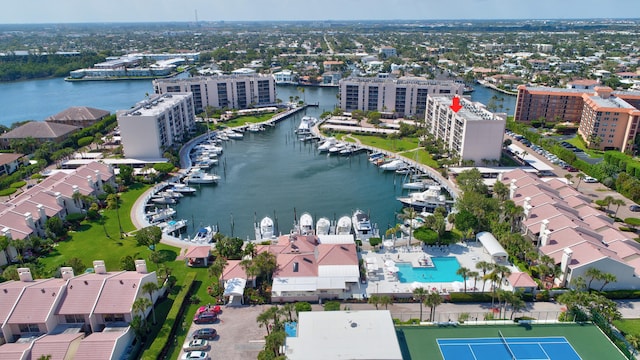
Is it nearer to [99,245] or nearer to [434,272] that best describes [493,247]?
[434,272]

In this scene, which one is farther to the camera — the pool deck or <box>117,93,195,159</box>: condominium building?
<box>117,93,195,159</box>: condominium building

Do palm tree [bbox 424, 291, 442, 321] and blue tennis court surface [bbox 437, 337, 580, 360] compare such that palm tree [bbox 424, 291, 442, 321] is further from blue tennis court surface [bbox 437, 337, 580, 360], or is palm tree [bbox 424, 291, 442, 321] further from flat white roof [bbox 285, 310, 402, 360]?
flat white roof [bbox 285, 310, 402, 360]

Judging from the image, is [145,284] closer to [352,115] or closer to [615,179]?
[615,179]

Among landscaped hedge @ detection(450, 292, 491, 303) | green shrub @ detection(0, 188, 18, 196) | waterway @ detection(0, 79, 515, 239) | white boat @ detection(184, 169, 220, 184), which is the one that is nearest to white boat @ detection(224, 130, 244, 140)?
waterway @ detection(0, 79, 515, 239)

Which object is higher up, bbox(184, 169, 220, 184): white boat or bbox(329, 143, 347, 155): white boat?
bbox(329, 143, 347, 155): white boat

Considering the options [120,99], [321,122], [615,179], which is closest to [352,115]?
[321,122]

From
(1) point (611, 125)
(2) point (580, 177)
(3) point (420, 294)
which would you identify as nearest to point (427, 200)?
(2) point (580, 177)

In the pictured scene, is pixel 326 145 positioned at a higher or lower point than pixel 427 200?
higher
